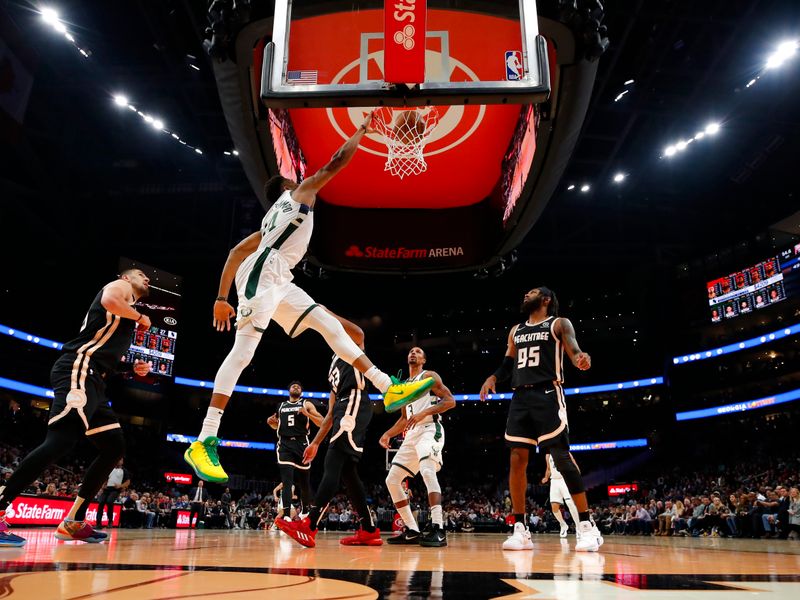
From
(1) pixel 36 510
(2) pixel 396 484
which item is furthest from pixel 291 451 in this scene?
(1) pixel 36 510

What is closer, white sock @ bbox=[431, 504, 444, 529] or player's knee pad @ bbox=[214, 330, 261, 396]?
player's knee pad @ bbox=[214, 330, 261, 396]

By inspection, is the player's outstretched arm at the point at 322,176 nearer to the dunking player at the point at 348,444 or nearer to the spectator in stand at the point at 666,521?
the dunking player at the point at 348,444

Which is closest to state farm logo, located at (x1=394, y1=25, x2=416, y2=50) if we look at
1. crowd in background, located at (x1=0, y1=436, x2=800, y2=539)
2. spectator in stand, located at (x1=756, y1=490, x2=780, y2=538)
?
crowd in background, located at (x1=0, y1=436, x2=800, y2=539)

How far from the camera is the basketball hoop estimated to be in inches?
212

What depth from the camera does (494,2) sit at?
14.0 feet

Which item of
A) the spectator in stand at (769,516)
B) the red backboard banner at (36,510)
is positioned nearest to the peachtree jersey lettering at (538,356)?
the red backboard banner at (36,510)

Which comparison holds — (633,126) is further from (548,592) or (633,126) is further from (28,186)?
(28,186)

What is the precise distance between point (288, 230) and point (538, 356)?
2.48 meters

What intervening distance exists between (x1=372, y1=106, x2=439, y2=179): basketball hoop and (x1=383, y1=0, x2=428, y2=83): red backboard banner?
136 centimetres

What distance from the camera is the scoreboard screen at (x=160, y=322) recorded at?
23.9 meters

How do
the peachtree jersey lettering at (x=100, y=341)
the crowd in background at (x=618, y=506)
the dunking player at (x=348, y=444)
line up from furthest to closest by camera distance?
the crowd in background at (x=618, y=506) < the dunking player at (x=348, y=444) < the peachtree jersey lettering at (x=100, y=341)

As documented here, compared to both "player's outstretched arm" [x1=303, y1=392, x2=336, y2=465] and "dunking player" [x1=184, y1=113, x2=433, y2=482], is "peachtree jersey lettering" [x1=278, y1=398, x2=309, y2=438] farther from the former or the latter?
"dunking player" [x1=184, y1=113, x2=433, y2=482]

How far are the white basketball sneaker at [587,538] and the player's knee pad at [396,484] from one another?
69.7 inches

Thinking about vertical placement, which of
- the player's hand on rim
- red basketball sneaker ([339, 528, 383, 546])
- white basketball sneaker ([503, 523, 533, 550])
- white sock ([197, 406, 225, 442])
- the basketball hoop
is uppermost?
the basketball hoop
